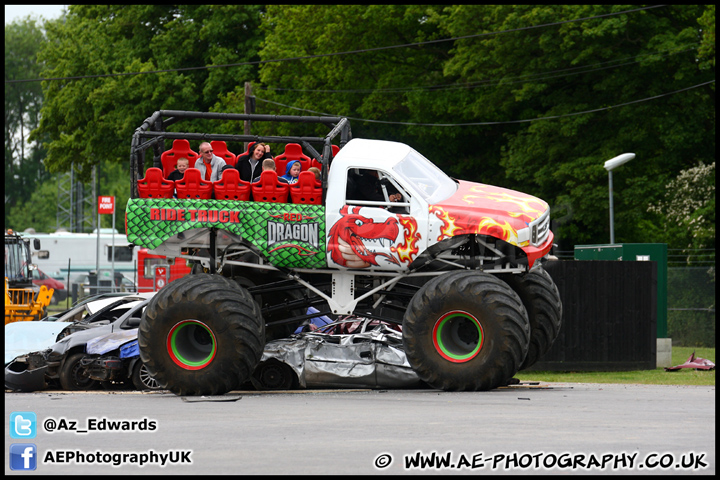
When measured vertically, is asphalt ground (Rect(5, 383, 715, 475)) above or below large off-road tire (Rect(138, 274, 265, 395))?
below

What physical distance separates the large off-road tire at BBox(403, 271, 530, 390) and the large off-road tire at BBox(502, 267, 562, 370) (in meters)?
→ 1.37

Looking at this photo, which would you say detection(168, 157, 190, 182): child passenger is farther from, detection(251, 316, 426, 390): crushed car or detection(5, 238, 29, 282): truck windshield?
detection(5, 238, 29, 282): truck windshield

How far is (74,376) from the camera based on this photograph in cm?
1598

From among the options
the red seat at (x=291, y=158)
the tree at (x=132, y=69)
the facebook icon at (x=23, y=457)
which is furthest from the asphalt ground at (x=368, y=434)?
the tree at (x=132, y=69)

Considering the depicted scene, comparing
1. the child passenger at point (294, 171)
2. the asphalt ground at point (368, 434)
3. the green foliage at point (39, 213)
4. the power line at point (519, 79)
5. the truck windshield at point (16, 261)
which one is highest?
the power line at point (519, 79)

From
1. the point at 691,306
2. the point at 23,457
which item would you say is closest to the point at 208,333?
the point at 23,457

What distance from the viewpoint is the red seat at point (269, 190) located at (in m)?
14.6

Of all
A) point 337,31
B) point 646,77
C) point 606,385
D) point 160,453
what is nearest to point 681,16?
point 646,77

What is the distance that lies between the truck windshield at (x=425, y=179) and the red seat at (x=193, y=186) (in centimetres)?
260

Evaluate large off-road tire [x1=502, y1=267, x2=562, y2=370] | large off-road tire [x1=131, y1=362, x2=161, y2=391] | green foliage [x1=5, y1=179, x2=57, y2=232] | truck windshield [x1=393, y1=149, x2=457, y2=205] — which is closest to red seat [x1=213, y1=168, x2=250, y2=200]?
truck windshield [x1=393, y1=149, x2=457, y2=205]

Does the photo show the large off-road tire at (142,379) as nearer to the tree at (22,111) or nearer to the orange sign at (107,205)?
the orange sign at (107,205)

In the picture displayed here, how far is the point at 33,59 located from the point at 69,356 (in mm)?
75836

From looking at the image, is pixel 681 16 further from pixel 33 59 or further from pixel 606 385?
pixel 33 59

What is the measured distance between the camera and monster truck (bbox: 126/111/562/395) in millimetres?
13766
